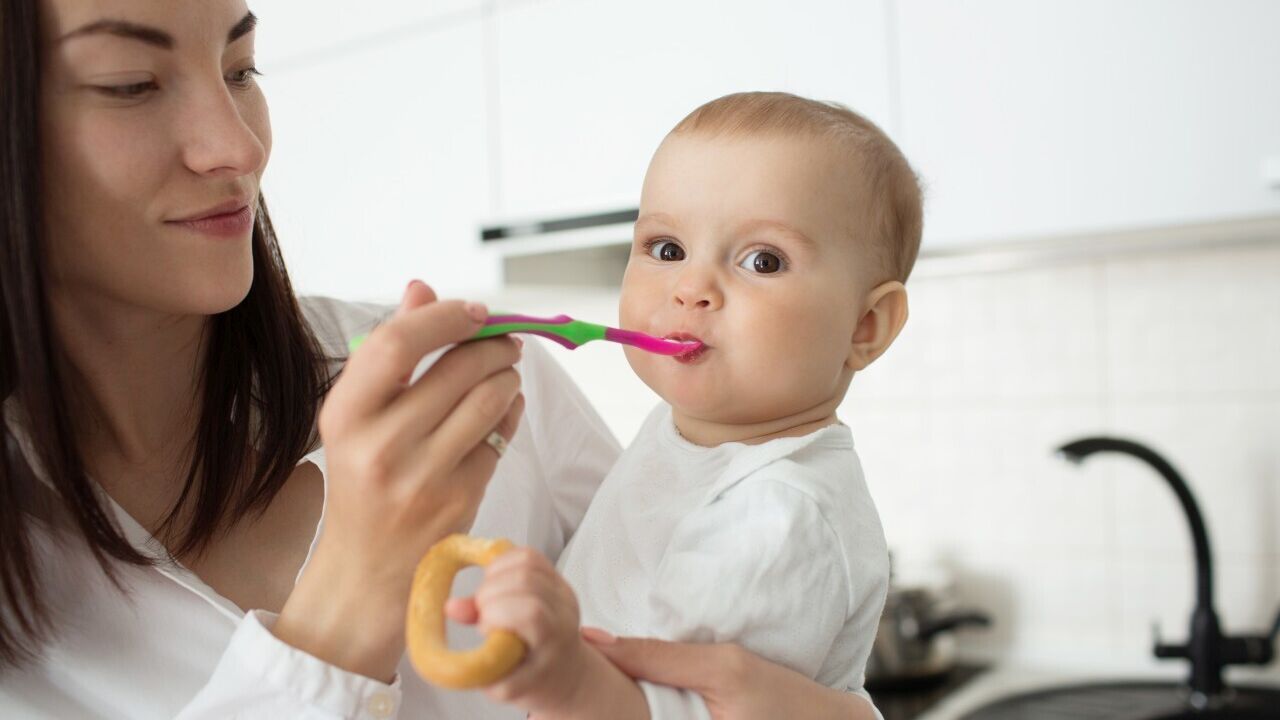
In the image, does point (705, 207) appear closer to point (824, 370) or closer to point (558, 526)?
point (824, 370)

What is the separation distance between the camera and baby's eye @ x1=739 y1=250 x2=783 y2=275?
2.59 ft

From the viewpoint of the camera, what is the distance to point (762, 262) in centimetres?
79

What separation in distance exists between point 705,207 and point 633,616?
28 centimetres

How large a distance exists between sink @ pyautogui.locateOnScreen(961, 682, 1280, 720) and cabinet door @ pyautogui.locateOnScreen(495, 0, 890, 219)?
3.12ft

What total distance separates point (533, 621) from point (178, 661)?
44cm

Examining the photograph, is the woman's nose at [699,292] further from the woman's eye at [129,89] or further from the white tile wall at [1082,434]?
the white tile wall at [1082,434]

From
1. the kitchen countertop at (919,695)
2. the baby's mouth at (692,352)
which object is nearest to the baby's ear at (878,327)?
the baby's mouth at (692,352)

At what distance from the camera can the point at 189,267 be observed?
0.82 metres

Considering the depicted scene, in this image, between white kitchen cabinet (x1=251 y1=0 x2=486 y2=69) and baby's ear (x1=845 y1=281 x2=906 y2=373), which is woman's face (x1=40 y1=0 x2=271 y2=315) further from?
white kitchen cabinet (x1=251 y1=0 x2=486 y2=69)

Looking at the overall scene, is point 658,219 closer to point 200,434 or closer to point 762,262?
point 762,262

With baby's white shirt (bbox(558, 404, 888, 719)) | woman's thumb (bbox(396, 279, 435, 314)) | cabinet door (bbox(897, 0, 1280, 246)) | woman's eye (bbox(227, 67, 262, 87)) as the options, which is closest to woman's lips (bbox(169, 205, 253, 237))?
woman's eye (bbox(227, 67, 262, 87))

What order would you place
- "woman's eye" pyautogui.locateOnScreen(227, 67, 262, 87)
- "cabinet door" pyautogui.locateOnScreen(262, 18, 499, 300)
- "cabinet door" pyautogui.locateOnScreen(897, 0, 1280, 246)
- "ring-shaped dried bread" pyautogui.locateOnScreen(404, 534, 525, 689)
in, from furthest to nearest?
"cabinet door" pyautogui.locateOnScreen(262, 18, 499, 300), "cabinet door" pyautogui.locateOnScreen(897, 0, 1280, 246), "woman's eye" pyautogui.locateOnScreen(227, 67, 262, 87), "ring-shaped dried bread" pyautogui.locateOnScreen(404, 534, 525, 689)

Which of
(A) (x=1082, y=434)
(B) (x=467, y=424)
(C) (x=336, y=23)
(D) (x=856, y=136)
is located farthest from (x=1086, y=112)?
(C) (x=336, y=23)

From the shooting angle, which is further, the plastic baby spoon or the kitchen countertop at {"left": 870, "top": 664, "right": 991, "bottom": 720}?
the kitchen countertop at {"left": 870, "top": 664, "right": 991, "bottom": 720}
